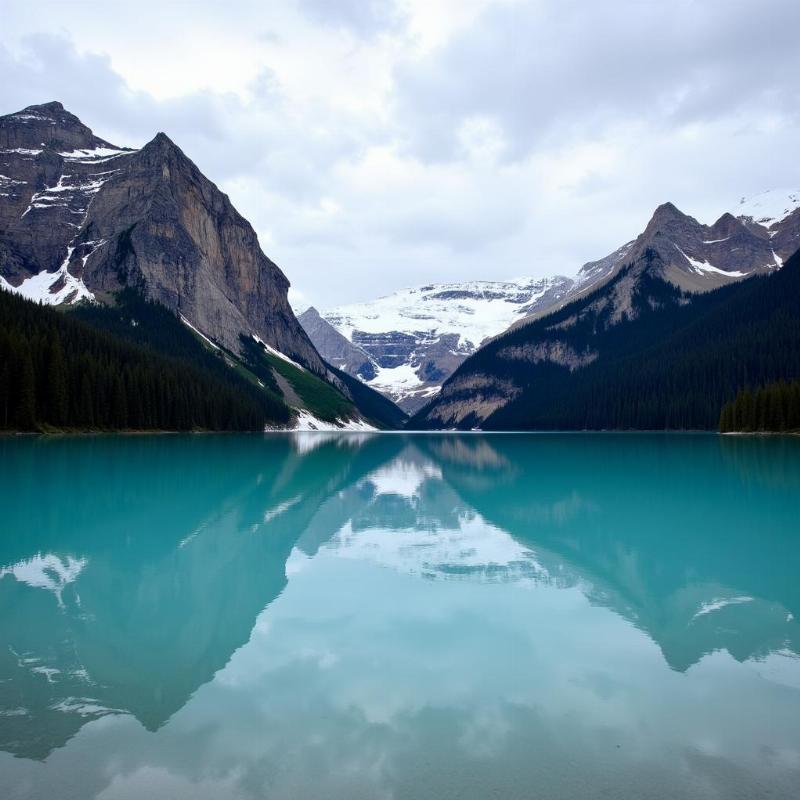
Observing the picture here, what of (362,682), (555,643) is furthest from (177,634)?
(555,643)

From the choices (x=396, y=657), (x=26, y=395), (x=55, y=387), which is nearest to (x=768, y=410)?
(x=55, y=387)

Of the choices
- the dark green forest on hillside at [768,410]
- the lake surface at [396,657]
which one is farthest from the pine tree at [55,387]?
the dark green forest on hillside at [768,410]

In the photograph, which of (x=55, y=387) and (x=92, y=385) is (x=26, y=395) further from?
(x=92, y=385)

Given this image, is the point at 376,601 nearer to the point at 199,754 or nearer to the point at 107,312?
the point at 199,754

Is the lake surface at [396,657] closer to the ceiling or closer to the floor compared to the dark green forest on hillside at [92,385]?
closer to the floor

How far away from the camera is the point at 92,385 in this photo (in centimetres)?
9188

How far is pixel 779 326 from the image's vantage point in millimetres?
179125

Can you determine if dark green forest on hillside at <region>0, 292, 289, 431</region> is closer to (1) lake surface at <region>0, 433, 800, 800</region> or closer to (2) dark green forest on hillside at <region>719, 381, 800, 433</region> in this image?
(1) lake surface at <region>0, 433, 800, 800</region>

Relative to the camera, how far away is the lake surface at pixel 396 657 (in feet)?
22.9

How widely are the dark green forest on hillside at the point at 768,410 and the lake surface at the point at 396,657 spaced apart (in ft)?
286

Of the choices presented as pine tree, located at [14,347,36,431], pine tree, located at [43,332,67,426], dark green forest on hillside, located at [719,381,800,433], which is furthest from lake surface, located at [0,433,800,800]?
dark green forest on hillside, located at [719,381,800,433]

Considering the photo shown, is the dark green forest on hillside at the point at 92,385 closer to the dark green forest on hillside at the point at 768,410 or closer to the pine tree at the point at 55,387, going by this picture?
the pine tree at the point at 55,387

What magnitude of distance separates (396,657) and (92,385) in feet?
303

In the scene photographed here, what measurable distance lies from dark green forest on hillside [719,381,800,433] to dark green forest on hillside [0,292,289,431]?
96466 mm
